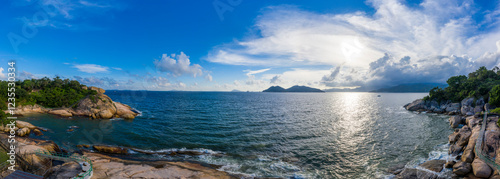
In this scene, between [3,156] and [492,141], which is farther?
[492,141]

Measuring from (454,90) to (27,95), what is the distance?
15471cm

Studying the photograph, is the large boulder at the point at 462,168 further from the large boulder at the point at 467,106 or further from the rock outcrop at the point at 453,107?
the large boulder at the point at 467,106

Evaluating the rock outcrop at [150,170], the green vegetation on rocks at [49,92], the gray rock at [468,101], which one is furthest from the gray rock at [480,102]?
the green vegetation on rocks at [49,92]

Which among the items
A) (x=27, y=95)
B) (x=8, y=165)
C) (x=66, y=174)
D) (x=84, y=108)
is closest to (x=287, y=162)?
(x=66, y=174)

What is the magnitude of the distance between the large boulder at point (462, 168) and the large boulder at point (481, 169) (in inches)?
17.4

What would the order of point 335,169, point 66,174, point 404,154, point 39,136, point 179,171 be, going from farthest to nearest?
point 39,136 < point 404,154 < point 335,169 < point 179,171 < point 66,174

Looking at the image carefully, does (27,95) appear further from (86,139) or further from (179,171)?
(179,171)

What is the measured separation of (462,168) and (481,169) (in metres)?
1.37

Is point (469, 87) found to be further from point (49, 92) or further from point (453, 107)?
point (49, 92)

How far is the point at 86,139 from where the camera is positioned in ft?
110

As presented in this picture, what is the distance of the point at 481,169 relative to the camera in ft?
61.1

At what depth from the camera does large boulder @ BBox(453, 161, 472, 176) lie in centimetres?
1964

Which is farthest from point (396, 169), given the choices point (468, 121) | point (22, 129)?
point (22, 129)

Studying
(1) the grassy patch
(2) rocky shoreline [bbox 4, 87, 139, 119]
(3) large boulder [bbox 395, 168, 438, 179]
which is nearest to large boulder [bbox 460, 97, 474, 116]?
(3) large boulder [bbox 395, 168, 438, 179]
